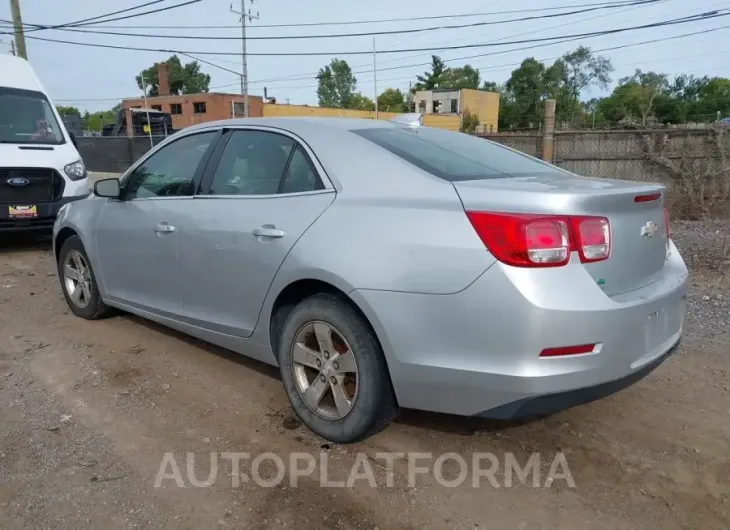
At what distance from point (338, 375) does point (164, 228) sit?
1674mm

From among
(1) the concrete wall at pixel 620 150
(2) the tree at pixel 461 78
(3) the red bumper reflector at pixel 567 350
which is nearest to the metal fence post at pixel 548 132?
(1) the concrete wall at pixel 620 150

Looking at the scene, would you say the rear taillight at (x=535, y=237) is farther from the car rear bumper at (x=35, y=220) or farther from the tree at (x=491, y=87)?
the tree at (x=491, y=87)

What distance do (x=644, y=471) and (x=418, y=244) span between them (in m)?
1.50

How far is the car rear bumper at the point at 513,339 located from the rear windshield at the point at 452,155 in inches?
24.7

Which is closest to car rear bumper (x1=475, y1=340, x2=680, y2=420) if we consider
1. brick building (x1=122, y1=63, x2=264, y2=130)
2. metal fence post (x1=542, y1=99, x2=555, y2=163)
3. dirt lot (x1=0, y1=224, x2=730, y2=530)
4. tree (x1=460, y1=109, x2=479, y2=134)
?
dirt lot (x1=0, y1=224, x2=730, y2=530)

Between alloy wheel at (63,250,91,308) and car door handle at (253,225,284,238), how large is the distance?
7.77 ft

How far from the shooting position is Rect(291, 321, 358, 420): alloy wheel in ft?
9.43

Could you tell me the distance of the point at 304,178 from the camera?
10.3ft

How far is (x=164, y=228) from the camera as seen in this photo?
3.83 m

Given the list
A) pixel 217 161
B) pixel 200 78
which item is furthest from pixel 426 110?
pixel 217 161

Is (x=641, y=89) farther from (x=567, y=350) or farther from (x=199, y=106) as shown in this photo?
(x=567, y=350)

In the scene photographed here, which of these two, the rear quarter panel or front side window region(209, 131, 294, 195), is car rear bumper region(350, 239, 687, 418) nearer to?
the rear quarter panel

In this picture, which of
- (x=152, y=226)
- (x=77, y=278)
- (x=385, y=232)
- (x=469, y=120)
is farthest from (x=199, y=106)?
(x=385, y=232)

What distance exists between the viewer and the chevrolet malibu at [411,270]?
7.78ft
